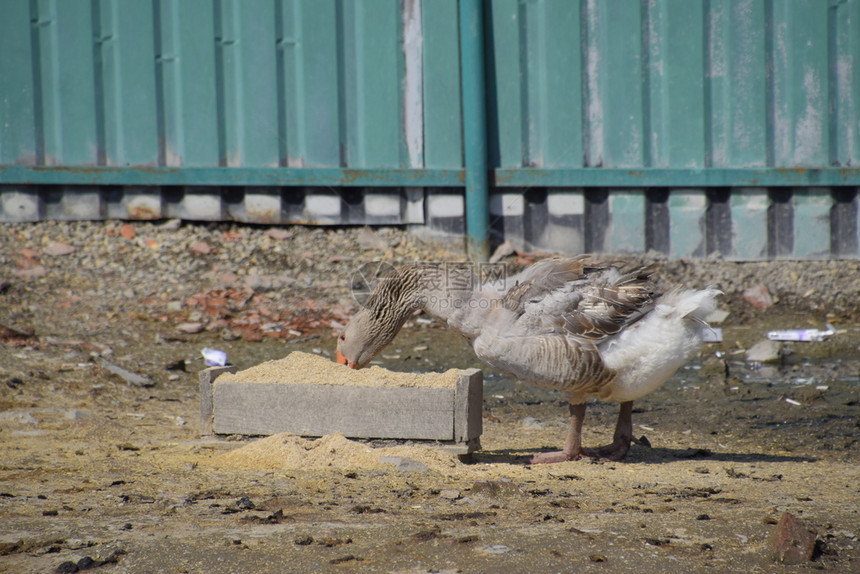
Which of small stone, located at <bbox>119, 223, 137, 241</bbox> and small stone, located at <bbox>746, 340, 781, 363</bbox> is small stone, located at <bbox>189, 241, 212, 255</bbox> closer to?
small stone, located at <bbox>119, 223, 137, 241</bbox>

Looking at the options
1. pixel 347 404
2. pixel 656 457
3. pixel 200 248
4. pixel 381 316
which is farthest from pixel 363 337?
pixel 200 248

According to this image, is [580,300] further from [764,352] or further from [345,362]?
[764,352]

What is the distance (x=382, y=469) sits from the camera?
411 centimetres

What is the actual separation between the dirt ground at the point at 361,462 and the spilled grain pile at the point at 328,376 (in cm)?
35

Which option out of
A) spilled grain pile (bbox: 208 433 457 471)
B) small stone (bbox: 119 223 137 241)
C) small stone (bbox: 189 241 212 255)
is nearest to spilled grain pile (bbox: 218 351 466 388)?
spilled grain pile (bbox: 208 433 457 471)

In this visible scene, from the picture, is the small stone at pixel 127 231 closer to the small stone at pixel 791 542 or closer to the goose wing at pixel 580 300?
the goose wing at pixel 580 300

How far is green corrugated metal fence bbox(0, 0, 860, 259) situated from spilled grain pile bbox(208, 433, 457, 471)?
389cm

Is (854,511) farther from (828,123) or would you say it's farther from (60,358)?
(60,358)

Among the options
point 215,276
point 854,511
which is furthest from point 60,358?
point 854,511

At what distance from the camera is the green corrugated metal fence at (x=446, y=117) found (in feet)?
24.3

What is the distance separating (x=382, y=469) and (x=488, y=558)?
51.3 inches

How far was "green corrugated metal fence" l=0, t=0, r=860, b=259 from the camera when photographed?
741cm

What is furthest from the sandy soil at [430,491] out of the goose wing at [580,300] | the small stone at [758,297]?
the small stone at [758,297]

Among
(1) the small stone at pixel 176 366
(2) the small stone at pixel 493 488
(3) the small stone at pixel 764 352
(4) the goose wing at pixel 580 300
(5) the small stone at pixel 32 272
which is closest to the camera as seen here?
(2) the small stone at pixel 493 488
